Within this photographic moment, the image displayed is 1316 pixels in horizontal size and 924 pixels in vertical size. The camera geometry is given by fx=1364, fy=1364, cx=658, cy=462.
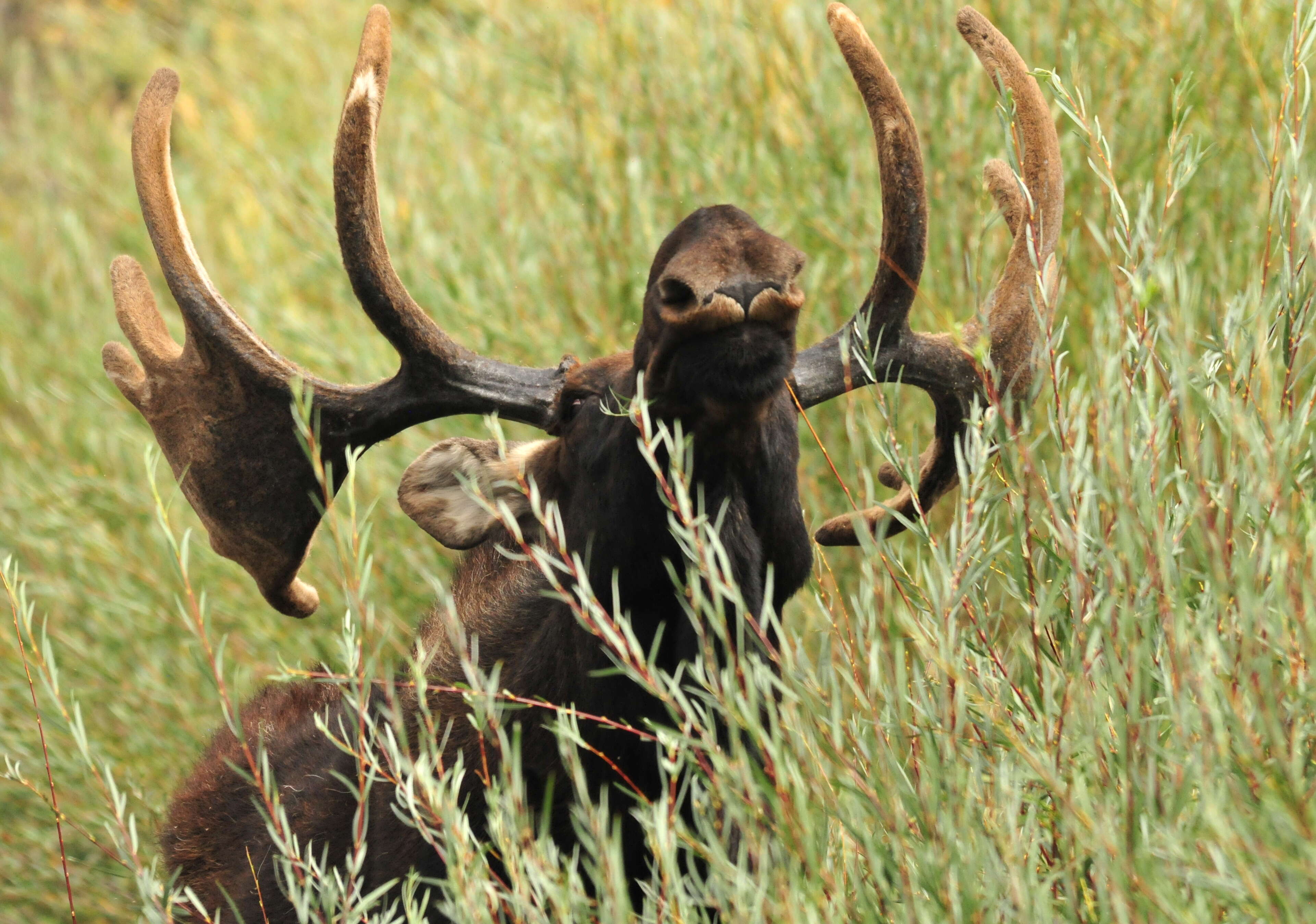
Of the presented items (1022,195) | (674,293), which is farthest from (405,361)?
(1022,195)

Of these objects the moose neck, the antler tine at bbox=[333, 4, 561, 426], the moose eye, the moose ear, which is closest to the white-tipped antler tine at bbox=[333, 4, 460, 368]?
the antler tine at bbox=[333, 4, 561, 426]

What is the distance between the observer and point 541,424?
2996 mm

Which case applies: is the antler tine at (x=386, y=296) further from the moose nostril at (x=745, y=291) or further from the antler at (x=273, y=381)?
the moose nostril at (x=745, y=291)

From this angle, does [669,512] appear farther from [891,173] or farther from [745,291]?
[891,173]

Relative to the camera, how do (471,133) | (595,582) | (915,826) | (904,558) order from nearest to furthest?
(915,826)
(595,582)
(904,558)
(471,133)

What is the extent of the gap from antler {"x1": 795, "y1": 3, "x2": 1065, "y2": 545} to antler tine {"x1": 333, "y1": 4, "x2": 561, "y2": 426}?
62cm

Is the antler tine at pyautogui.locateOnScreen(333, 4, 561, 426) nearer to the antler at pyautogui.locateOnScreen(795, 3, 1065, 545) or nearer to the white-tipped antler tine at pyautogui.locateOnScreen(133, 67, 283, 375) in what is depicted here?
the white-tipped antler tine at pyautogui.locateOnScreen(133, 67, 283, 375)

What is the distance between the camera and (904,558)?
435cm

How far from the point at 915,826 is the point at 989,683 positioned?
0.26 m

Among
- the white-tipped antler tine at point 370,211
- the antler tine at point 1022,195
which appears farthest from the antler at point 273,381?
the antler tine at point 1022,195

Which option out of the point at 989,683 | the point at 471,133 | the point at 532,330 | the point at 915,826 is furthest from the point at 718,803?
the point at 471,133

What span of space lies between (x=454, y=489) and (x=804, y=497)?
1.86 metres

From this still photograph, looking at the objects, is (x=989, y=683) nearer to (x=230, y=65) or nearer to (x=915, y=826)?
(x=915, y=826)

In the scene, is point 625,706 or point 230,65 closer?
point 625,706
